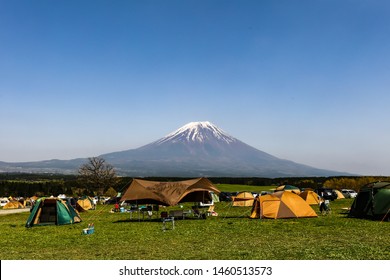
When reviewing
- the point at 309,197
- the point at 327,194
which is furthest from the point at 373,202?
the point at 327,194

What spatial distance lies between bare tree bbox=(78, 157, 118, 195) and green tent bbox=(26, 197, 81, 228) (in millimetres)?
60197

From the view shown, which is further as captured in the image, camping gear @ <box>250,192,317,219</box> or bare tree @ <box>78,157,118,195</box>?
bare tree @ <box>78,157,118,195</box>

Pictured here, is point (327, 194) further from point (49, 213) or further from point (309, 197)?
point (49, 213)

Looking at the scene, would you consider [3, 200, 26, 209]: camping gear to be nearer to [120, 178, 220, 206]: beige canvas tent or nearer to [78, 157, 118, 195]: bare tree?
[78, 157, 118, 195]: bare tree

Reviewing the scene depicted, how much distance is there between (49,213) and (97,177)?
62.0 metres

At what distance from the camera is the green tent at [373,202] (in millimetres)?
22453

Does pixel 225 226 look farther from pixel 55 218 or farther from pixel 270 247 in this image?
pixel 55 218

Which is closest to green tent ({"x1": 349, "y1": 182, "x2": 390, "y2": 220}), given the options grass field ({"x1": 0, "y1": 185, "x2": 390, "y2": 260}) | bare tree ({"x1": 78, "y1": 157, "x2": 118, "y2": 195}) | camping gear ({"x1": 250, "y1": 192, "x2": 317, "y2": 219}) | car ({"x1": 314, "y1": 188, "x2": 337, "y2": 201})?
grass field ({"x1": 0, "y1": 185, "x2": 390, "y2": 260})

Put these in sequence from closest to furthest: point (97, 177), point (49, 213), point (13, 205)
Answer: point (49, 213) → point (13, 205) → point (97, 177)

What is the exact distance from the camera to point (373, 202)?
2330cm

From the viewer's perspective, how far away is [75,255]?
13086mm

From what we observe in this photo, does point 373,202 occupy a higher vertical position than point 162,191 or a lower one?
lower

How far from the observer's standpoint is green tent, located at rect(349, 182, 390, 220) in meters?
22.5

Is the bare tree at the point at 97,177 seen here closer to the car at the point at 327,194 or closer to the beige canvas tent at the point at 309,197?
the car at the point at 327,194
